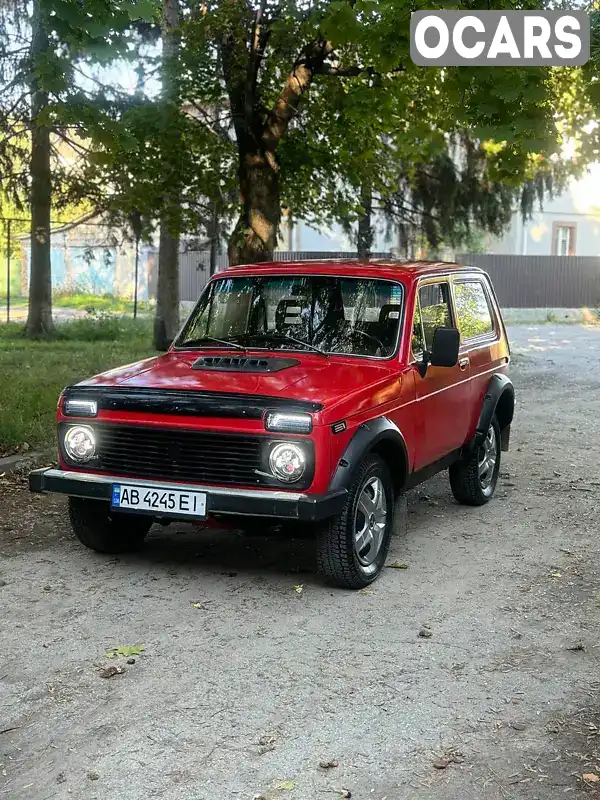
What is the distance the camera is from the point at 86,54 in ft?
28.9

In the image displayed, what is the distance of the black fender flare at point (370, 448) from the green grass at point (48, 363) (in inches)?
177

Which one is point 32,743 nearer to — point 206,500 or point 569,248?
point 206,500

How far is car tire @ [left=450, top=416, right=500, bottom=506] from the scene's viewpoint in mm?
8195

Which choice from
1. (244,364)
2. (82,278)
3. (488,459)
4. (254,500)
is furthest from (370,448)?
(82,278)

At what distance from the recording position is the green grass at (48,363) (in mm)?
10281

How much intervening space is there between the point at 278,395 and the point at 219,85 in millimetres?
10828

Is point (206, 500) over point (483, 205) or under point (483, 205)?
under

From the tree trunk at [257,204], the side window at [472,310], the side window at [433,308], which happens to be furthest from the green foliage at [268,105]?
the side window at [433,308]

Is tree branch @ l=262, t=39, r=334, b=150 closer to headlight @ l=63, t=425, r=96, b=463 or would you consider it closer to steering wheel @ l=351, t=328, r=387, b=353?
steering wheel @ l=351, t=328, r=387, b=353

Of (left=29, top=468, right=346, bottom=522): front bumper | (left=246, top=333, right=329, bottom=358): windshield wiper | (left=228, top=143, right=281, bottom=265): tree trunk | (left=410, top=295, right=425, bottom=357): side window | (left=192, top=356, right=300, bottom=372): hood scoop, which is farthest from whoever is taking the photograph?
(left=228, top=143, right=281, bottom=265): tree trunk

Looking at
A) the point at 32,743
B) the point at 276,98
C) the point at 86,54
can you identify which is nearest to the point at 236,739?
the point at 32,743

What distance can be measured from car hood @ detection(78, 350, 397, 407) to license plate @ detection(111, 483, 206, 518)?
A: 2.02ft

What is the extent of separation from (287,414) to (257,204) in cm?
855

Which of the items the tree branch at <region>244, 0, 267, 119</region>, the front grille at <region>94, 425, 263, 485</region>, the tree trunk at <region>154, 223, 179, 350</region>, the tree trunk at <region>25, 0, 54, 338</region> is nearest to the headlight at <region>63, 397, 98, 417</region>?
the front grille at <region>94, 425, 263, 485</region>
